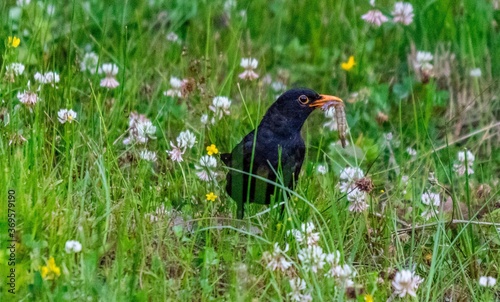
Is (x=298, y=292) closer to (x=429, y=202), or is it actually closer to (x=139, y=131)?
(x=429, y=202)

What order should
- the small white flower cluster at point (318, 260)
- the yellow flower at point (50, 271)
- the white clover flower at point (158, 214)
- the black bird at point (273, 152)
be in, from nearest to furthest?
the yellow flower at point (50, 271), the small white flower cluster at point (318, 260), the white clover flower at point (158, 214), the black bird at point (273, 152)

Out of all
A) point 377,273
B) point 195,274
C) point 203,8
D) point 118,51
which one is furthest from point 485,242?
point 203,8

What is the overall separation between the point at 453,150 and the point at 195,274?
2.36 m

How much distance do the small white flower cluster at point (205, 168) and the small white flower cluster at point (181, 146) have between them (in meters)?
0.10

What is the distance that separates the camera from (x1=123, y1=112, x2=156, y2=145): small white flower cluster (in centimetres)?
459

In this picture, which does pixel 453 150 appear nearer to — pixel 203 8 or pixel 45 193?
pixel 203 8

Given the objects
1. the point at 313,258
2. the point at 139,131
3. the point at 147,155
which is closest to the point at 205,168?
the point at 147,155

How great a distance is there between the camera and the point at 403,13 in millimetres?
5957

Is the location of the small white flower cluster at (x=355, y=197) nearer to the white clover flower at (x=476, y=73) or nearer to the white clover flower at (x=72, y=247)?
the white clover flower at (x=72, y=247)

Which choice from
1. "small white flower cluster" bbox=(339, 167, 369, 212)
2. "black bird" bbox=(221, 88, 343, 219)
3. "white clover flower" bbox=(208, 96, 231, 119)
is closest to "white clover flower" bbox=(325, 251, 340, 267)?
"small white flower cluster" bbox=(339, 167, 369, 212)

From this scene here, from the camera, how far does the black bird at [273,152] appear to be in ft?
14.4

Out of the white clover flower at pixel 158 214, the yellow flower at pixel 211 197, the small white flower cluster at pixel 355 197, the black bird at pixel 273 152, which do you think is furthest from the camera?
the black bird at pixel 273 152

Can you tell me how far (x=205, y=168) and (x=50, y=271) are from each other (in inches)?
49.4

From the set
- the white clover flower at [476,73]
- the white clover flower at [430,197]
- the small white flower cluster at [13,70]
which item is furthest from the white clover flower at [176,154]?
the white clover flower at [476,73]
